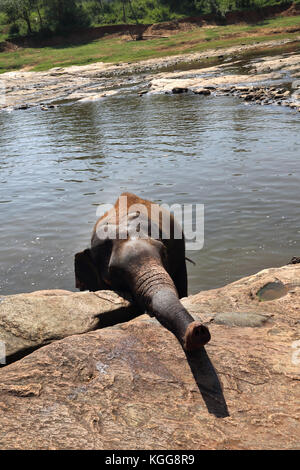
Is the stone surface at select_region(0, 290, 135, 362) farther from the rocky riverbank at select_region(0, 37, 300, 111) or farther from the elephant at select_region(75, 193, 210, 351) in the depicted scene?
the rocky riverbank at select_region(0, 37, 300, 111)

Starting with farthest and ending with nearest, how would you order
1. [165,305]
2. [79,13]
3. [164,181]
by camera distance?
[79,13], [164,181], [165,305]

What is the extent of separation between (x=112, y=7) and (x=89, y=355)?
88070 millimetres

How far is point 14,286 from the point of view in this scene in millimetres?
8188

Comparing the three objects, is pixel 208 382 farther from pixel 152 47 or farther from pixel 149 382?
pixel 152 47

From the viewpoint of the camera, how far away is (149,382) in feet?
12.7

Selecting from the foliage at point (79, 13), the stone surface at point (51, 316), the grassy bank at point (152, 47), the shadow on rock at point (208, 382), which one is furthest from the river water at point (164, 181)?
the foliage at point (79, 13)

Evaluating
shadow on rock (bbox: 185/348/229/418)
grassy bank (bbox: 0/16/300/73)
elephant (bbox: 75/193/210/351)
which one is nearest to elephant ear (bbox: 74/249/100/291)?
elephant (bbox: 75/193/210/351)

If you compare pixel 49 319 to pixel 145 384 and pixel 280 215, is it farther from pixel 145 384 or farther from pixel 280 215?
pixel 280 215

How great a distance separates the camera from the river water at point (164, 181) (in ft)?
28.0

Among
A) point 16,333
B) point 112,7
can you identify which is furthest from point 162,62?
point 16,333

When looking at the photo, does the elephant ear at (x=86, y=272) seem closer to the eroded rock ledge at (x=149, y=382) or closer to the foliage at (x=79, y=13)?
the eroded rock ledge at (x=149, y=382)

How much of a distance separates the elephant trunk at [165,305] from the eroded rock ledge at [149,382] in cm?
16

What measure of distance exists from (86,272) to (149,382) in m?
3.43

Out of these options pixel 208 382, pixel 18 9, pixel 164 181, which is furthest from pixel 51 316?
pixel 18 9
